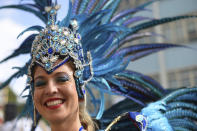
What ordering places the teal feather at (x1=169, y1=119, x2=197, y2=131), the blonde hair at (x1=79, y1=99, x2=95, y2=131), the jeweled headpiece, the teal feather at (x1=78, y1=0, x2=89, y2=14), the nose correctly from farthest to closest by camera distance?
1. the teal feather at (x1=78, y1=0, x2=89, y2=14)
2. the teal feather at (x1=169, y1=119, x2=197, y2=131)
3. the blonde hair at (x1=79, y1=99, x2=95, y2=131)
4. the jeweled headpiece
5. the nose

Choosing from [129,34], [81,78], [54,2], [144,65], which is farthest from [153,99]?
[144,65]

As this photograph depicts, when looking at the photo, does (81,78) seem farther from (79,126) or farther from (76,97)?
(79,126)

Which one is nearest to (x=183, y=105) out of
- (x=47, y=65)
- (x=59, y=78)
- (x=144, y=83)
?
(x=144, y=83)

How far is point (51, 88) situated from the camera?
2.14 m

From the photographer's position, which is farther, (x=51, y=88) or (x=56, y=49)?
(x=56, y=49)

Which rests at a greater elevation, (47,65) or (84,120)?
(47,65)

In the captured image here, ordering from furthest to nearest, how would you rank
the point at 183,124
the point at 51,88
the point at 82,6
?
1. the point at 82,6
2. the point at 183,124
3. the point at 51,88

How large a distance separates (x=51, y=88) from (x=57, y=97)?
0.09 metres

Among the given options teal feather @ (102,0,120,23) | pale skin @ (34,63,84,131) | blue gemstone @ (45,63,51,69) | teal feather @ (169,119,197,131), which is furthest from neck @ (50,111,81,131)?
teal feather @ (102,0,120,23)

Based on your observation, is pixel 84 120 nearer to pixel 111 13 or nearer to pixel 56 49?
pixel 56 49

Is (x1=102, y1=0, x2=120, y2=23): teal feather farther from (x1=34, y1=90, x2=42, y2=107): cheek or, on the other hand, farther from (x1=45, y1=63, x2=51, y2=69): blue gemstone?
(x1=34, y1=90, x2=42, y2=107): cheek

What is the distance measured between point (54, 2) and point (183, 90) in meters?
1.59

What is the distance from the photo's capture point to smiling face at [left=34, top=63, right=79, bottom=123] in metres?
2.16

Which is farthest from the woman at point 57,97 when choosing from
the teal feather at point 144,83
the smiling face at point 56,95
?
the teal feather at point 144,83
